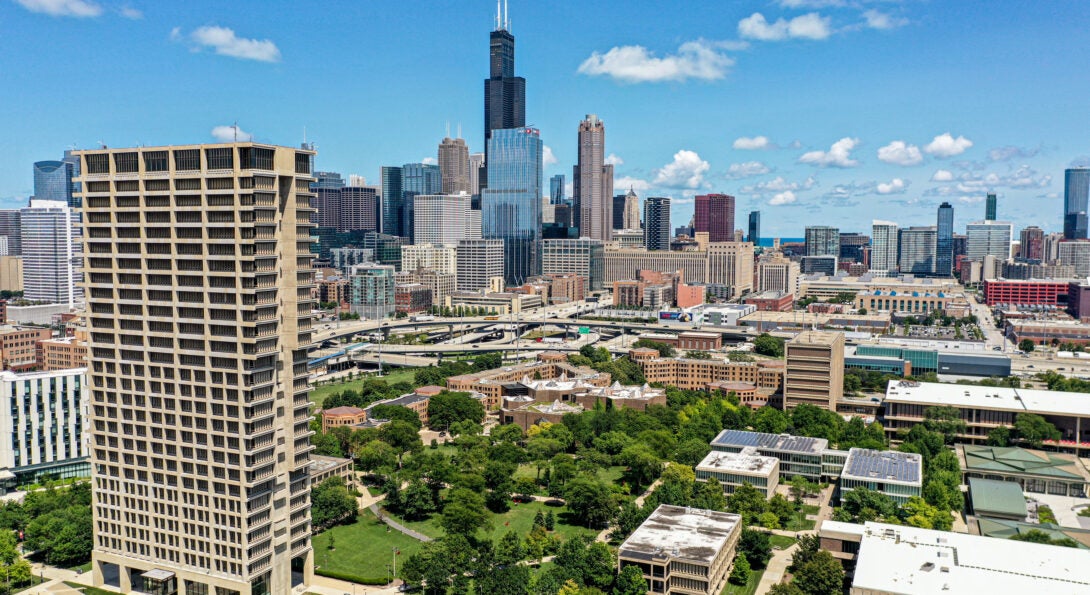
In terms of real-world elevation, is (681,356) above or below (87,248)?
below

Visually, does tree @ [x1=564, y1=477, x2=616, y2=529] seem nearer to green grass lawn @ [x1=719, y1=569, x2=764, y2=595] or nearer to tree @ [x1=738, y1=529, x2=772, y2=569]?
tree @ [x1=738, y1=529, x2=772, y2=569]

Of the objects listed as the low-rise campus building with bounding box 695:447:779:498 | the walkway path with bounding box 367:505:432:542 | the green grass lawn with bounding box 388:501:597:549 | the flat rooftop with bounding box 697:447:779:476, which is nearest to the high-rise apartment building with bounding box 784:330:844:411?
the flat rooftop with bounding box 697:447:779:476

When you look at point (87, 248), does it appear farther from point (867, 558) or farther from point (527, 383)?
point (527, 383)

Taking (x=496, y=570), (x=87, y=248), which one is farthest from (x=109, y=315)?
(x=496, y=570)

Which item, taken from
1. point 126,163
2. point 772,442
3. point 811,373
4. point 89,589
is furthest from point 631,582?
point 811,373

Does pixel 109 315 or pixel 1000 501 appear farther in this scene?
pixel 1000 501

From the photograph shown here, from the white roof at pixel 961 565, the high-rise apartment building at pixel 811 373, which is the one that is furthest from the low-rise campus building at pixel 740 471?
the high-rise apartment building at pixel 811 373
